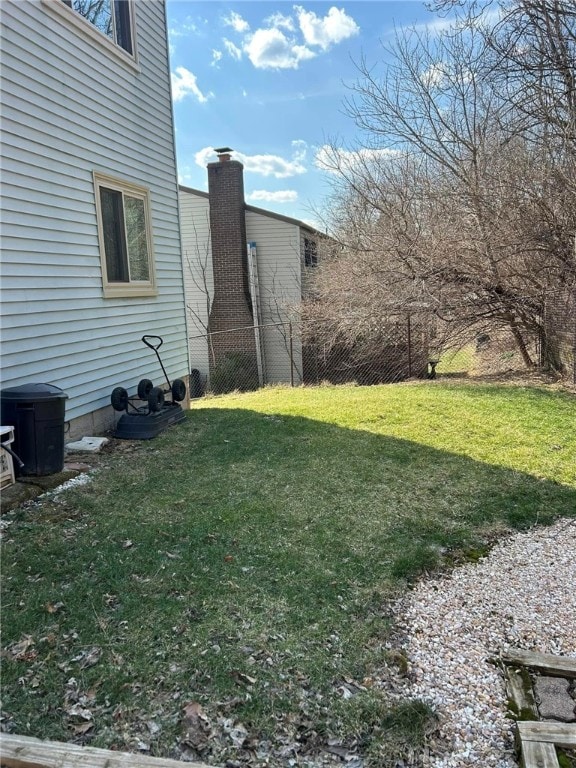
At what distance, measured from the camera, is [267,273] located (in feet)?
49.3

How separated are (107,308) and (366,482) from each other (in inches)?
137

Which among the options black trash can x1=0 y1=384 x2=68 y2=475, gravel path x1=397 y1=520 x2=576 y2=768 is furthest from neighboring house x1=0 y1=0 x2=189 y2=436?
gravel path x1=397 y1=520 x2=576 y2=768

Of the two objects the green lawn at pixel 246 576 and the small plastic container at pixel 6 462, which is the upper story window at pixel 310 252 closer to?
the green lawn at pixel 246 576

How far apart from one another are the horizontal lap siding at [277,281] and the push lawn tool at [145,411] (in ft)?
27.8

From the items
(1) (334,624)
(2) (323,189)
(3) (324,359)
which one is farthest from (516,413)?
(2) (323,189)

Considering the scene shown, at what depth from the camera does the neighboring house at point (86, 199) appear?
13.6 feet

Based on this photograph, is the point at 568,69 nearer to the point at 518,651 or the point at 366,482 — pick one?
the point at 366,482

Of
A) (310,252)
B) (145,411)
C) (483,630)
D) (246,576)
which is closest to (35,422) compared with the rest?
(145,411)

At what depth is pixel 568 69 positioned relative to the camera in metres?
6.36

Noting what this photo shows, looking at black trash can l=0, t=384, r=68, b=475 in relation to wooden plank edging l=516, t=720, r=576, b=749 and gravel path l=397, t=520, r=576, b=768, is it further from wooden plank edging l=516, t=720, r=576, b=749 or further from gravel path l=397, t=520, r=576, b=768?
wooden plank edging l=516, t=720, r=576, b=749

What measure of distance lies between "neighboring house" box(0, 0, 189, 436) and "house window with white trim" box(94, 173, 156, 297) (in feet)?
0.06

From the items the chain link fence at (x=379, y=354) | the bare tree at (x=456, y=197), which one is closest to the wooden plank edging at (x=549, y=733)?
the chain link fence at (x=379, y=354)

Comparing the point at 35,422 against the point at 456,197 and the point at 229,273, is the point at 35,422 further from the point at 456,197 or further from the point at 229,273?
the point at 229,273

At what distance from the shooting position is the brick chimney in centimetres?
1425
